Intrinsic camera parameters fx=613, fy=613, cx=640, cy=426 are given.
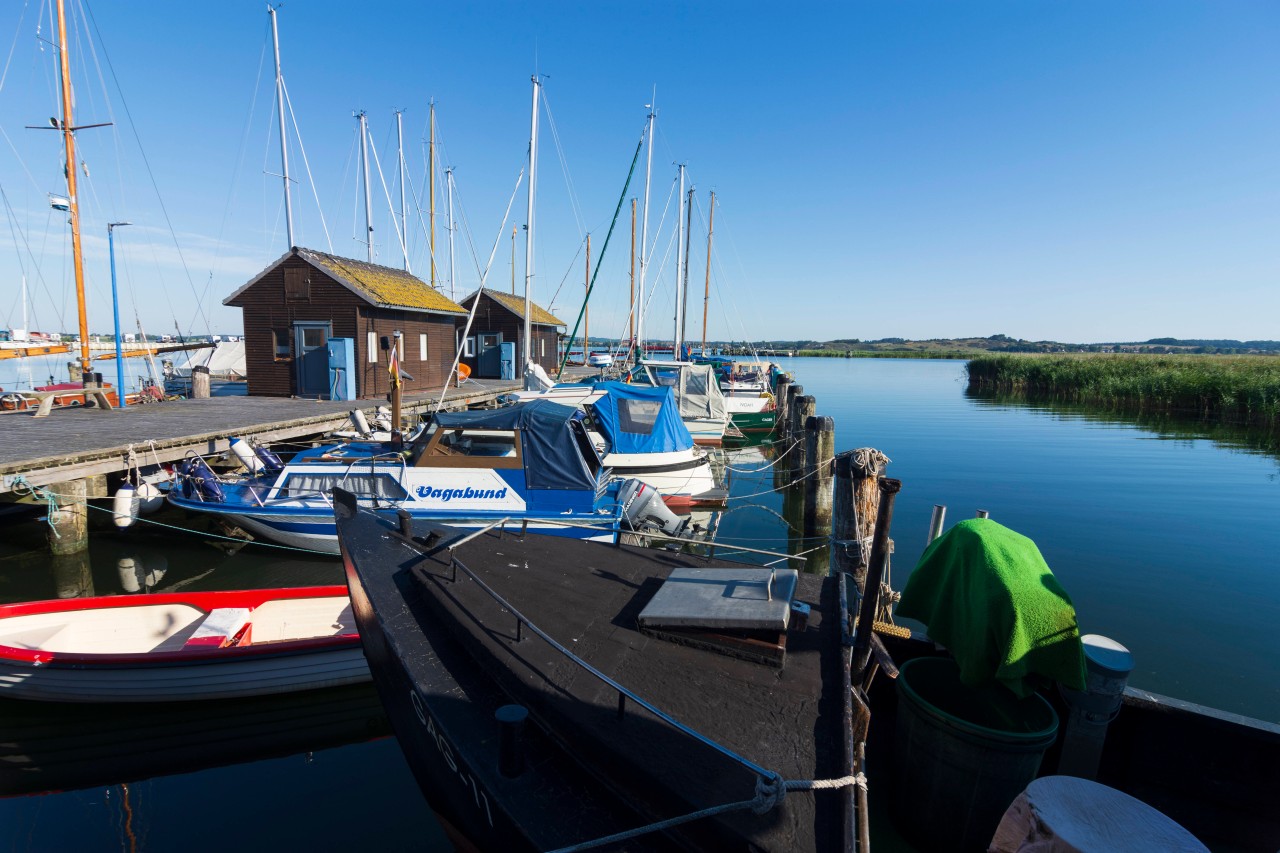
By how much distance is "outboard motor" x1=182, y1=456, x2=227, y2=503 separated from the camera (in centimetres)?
1039

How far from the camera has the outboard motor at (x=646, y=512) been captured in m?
10.5

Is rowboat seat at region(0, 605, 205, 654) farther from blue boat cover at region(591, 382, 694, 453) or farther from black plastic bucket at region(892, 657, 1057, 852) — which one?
blue boat cover at region(591, 382, 694, 453)

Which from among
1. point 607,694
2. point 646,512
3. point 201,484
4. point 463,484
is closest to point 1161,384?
point 646,512

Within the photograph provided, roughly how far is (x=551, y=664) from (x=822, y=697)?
1.43 m

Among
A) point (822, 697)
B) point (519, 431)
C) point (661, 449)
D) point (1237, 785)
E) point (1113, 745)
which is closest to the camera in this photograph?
point (822, 697)

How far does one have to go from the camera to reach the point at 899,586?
10.2 metres

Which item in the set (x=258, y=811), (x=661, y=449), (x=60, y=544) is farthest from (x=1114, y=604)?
(x=60, y=544)

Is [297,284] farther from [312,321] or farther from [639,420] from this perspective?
[639,420]

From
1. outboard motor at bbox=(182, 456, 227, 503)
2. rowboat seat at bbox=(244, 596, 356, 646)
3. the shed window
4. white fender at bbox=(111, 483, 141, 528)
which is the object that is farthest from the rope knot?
the shed window

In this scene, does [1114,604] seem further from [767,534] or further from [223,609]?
[223,609]

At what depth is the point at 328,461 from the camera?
423 inches

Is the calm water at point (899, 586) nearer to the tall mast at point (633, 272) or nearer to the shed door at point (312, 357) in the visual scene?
the shed door at point (312, 357)

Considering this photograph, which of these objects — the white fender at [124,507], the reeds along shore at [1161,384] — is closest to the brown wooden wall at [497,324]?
the white fender at [124,507]

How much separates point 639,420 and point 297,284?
12.6 metres
